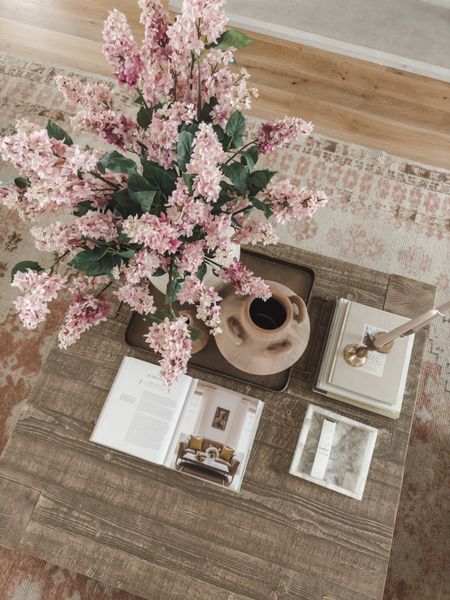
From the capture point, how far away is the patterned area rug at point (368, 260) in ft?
4.46

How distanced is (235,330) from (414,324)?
13.1 inches

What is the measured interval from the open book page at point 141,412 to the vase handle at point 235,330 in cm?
22

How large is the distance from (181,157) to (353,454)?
754mm

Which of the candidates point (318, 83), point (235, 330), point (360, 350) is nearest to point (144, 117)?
point (235, 330)

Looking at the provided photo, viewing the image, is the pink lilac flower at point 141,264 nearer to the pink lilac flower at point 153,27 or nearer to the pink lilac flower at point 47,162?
the pink lilac flower at point 47,162

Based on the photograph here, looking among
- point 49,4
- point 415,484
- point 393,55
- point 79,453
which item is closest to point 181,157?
point 79,453

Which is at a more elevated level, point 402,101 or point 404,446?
point 402,101

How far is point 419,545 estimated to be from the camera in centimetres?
140

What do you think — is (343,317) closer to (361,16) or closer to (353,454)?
(353,454)

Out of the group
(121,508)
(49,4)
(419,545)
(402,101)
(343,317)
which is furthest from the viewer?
(49,4)

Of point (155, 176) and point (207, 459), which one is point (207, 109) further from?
point (207, 459)

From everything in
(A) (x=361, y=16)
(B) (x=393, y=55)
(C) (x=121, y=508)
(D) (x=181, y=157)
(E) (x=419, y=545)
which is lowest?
(C) (x=121, y=508)

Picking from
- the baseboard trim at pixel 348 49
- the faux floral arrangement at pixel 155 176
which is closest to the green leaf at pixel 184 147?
the faux floral arrangement at pixel 155 176

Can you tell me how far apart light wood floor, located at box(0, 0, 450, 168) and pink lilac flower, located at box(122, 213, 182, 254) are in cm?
166
